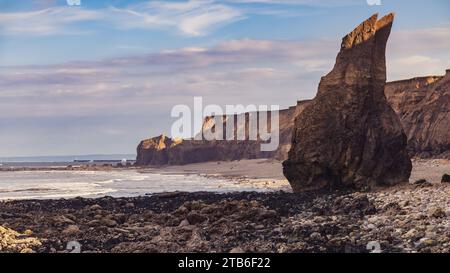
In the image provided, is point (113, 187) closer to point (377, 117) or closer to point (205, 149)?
point (377, 117)

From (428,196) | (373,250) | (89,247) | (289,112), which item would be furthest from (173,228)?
(289,112)

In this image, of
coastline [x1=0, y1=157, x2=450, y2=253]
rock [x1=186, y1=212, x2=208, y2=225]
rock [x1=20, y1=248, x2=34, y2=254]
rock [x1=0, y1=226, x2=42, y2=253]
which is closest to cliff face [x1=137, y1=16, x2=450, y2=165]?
coastline [x1=0, y1=157, x2=450, y2=253]

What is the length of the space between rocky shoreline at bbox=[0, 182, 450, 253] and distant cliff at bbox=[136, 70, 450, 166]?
118ft

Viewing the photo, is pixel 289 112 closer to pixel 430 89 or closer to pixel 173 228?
pixel 430 89

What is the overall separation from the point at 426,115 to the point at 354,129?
126ft

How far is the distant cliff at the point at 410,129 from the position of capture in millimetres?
60500

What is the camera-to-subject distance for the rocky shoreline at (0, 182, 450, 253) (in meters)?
14.6

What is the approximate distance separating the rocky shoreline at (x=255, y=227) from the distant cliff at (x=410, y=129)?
3602cm

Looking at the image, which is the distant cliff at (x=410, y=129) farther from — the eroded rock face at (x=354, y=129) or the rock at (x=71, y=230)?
the rock at (x=71, y=230)

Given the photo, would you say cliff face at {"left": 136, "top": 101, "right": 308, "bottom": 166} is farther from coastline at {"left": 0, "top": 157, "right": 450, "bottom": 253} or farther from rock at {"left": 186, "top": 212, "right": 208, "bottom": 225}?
rock at {"left": 186, "top": 212, "right": 208, "bottom": 225}

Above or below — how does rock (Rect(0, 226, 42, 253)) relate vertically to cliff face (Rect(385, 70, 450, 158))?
below

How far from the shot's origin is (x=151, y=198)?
29.8 meters

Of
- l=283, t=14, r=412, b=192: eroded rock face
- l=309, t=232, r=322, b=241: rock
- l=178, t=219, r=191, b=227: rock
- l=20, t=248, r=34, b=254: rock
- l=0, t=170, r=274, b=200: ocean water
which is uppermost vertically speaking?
l=283, t=14, r=412, b=192: eroded rock face

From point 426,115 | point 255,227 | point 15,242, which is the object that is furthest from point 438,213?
point 426,115
